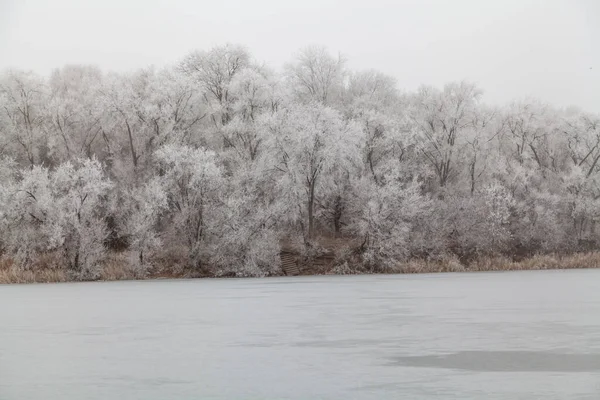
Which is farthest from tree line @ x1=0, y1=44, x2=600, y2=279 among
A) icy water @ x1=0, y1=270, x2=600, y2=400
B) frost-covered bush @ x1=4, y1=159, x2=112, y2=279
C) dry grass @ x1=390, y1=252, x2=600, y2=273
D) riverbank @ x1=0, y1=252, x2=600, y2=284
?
icy water @ x1=0, y1=270, x2=600, y2=400

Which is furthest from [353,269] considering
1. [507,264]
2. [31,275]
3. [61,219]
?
[31,275]

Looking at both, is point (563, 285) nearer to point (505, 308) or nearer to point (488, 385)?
point (505, 308)

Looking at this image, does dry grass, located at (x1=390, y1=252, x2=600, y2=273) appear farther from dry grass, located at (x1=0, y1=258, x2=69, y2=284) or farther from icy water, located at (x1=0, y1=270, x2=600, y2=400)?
icy water, located at (x1=0, y1=270, x2=600, y2=400)

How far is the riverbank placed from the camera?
6100 cm

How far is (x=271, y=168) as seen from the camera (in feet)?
219

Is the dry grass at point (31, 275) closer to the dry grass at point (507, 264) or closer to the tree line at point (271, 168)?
the tree line at point (271, 168)

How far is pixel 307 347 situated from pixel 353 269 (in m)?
45.2

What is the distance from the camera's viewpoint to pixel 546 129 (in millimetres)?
80188

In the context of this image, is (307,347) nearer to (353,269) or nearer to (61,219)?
(61,219)

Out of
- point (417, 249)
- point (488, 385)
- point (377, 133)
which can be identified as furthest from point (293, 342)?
point (377, 133)

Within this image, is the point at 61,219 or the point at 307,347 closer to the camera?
the point at 307,347

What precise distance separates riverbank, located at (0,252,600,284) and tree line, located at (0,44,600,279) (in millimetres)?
735

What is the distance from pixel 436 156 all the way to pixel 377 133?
6753mm

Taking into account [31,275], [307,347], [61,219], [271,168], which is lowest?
[31,275]
